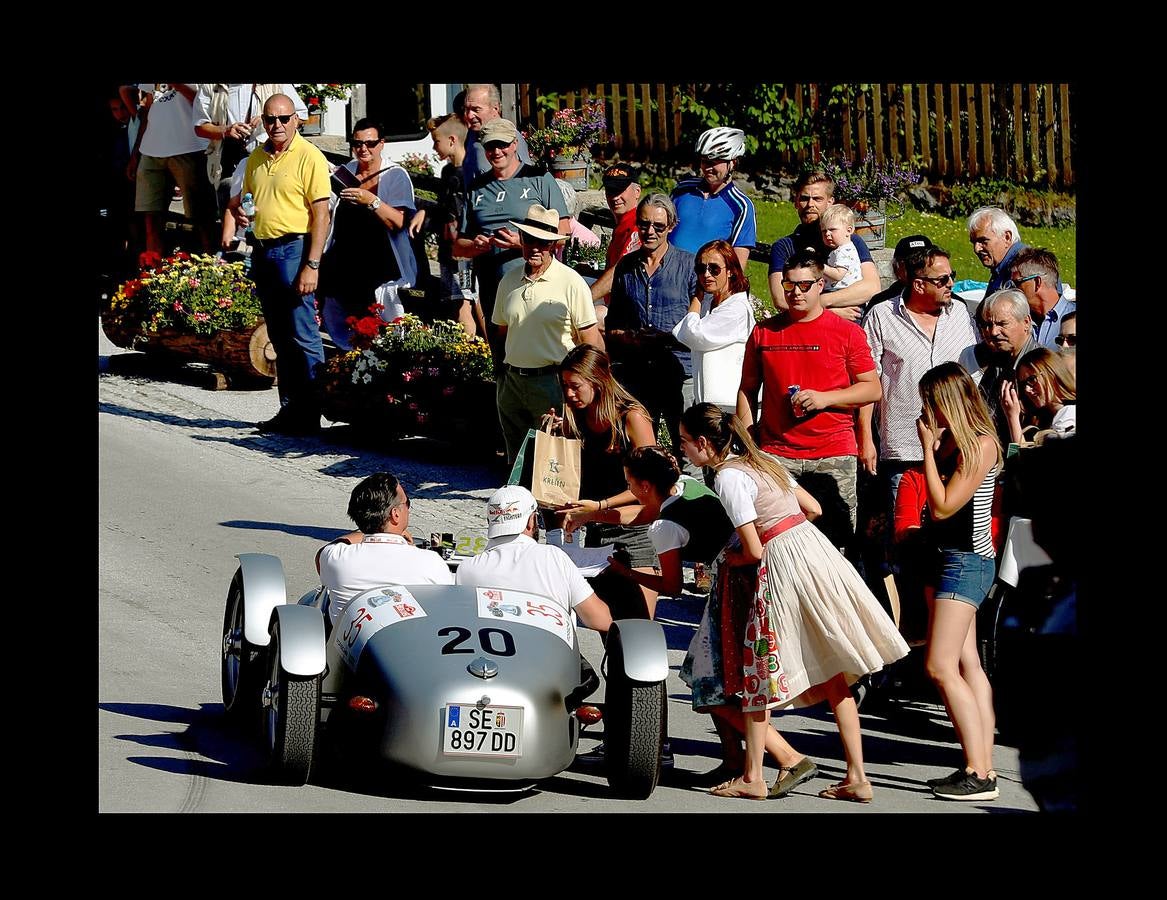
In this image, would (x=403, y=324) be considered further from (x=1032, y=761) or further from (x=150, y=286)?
(x=1032, y=761)

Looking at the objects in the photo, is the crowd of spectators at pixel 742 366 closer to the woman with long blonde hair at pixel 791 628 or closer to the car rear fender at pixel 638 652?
the woman with long blonde hair at pixel 791 628

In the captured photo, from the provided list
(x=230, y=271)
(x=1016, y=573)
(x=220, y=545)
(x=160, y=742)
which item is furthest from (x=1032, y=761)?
(x=230, y=271)

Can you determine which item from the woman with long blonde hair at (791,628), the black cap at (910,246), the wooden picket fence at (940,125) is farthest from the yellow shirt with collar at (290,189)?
the wooden picket fence at (940,125)

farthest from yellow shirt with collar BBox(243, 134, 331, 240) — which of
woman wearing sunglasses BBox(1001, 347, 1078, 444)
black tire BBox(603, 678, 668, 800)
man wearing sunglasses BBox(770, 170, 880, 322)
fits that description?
black tire BBox(603, 678, 668, 800)

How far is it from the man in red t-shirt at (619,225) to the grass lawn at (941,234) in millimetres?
5913

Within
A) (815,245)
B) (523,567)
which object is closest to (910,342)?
(815,245)

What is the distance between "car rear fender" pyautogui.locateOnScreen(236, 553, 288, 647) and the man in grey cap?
13.4 feet

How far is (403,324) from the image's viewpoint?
13.1m

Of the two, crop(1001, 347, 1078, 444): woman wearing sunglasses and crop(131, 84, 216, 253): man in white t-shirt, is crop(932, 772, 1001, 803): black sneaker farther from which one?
crop(131, 84, 216, 253): man in white t-shirt

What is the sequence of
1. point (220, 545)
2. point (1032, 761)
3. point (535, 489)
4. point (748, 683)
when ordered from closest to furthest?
1. point (1032, 761)
2. point (748, 683)
3. point (535, 489)
4. point (220, 545)

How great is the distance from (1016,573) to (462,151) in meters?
7.01

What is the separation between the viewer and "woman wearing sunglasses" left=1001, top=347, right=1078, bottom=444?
802cm

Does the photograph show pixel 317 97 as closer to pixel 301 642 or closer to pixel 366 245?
pixel 366 245

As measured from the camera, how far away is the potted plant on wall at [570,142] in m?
17.1
